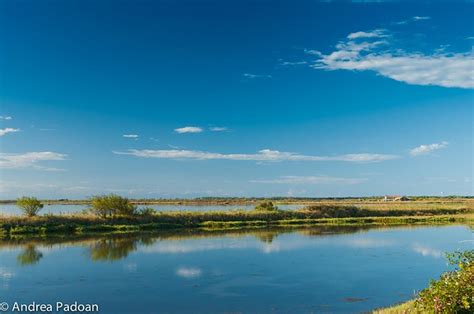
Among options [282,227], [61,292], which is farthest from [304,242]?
[61,292]

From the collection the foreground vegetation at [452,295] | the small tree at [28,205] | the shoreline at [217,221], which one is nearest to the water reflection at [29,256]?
the shoreline at [217,221]

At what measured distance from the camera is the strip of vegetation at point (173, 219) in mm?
30297

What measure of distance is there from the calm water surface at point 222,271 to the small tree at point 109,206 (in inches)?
258

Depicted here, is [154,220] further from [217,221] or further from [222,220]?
[222,220]

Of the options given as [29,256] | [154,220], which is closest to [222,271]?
[29,256]

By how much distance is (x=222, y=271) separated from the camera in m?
17.5

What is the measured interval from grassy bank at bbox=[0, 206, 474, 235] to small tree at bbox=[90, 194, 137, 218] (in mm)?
873

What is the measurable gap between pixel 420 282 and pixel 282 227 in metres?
20.4

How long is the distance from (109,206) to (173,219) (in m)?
5.02

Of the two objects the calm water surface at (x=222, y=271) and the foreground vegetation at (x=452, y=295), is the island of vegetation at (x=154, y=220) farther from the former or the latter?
the foreground vegetation at (x=452, y=295)

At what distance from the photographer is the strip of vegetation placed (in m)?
30.3

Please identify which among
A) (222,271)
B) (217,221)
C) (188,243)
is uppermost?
(217,221)

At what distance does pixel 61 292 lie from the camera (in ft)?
45.5

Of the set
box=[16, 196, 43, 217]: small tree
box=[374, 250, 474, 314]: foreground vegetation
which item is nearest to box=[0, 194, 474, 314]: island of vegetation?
box=[16, 196, 43, 217]: small tree
